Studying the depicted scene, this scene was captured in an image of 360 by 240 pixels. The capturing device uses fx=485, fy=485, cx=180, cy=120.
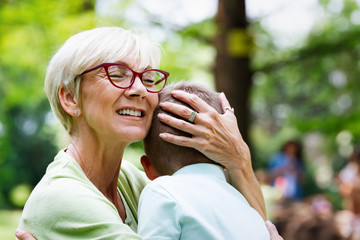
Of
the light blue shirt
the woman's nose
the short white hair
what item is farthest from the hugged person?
the short white hair

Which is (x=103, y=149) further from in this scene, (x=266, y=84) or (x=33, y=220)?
(x=266, y=84)

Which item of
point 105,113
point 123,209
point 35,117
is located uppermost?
point 105,113

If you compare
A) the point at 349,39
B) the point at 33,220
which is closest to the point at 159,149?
the point at 33,220

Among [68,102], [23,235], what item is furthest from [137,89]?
[23,235]

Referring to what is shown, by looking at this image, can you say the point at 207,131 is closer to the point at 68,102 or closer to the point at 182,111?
the point at 182,111

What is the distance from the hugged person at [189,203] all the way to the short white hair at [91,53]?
0.87 feet

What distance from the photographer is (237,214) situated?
165cm

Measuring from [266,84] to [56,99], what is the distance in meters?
13.1

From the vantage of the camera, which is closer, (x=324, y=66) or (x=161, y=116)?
(x=161, y=116)

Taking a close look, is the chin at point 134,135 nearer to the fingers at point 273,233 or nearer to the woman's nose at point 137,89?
the woman's nose at point 137,89

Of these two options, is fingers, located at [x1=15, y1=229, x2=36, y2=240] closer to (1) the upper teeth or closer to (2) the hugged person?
(2) the hugged person

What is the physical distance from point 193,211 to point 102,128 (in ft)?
1.84

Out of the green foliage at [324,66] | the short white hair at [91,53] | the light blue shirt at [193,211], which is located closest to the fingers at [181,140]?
the light blue shirt at [193,211]

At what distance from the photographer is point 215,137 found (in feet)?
5.98
